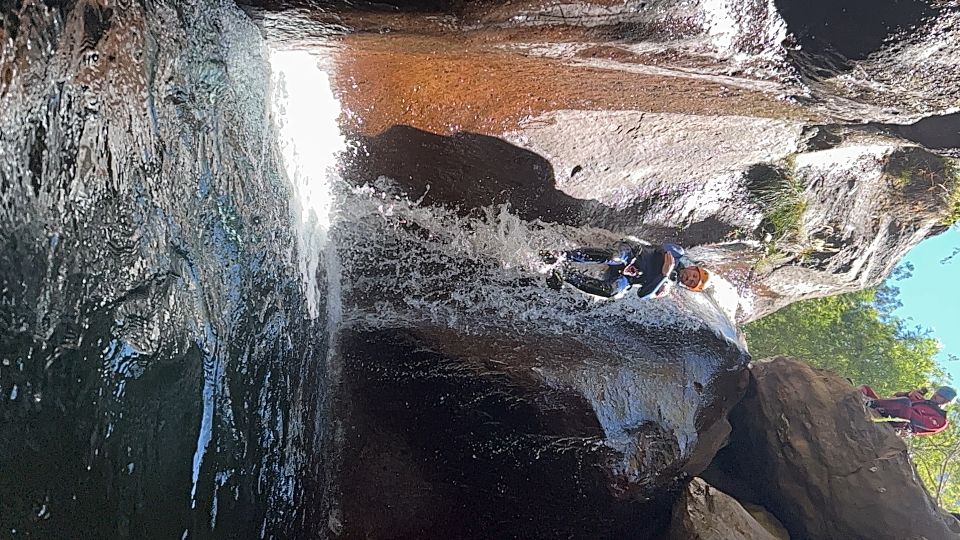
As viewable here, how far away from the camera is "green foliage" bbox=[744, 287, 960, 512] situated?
17297 millimetres

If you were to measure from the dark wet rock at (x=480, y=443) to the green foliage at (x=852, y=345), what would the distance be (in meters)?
12.9

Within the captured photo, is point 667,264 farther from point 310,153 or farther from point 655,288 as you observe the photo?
point 310,153

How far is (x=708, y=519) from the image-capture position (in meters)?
6.54

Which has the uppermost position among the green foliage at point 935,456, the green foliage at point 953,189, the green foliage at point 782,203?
the green foliage at point 953,189

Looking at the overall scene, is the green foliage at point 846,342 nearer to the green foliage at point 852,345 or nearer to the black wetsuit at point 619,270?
the green foliage at point 852,345

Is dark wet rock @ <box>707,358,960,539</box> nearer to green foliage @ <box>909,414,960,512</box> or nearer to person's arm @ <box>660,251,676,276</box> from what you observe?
person's arm @ <box>660,251,676,276</box>

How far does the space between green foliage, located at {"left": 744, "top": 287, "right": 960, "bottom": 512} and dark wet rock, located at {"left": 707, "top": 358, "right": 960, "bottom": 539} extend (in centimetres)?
970

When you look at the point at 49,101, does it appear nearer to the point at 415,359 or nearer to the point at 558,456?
the point at 415,359

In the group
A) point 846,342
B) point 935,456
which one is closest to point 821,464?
point 846,342

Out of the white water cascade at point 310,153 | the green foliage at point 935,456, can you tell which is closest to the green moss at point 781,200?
the white water cascade at point 310,153

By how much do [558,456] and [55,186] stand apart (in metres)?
4.48

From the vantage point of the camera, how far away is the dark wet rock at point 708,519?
6453 millimetres

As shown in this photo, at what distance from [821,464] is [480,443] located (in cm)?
423

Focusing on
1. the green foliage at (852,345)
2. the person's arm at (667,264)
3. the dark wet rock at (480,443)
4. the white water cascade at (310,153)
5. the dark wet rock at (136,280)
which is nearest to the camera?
the dark wet rock at (136,280)
